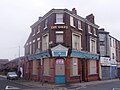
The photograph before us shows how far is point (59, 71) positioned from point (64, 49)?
289 cm

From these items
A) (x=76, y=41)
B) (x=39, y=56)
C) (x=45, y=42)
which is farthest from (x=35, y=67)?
(x=76, y=41)

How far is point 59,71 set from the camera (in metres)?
31.5

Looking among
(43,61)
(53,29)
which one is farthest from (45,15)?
(43,61)

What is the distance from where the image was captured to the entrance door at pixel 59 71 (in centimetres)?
3108

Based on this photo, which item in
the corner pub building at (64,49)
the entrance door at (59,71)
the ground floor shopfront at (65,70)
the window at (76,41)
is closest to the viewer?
the entrance door at (59,71)

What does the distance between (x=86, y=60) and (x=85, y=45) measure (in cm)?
227

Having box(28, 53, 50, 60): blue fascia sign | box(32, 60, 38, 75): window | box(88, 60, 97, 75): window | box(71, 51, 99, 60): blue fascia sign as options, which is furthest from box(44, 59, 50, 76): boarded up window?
box(88, 60, 97, 75): window

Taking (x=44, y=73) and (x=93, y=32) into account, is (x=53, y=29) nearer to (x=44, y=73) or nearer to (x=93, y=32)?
(x=44, y=73)

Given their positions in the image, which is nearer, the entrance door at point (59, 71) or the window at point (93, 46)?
the entrance door at point (59, 71)

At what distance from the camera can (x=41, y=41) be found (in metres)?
36.5

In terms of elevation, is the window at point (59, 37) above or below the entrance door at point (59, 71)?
above

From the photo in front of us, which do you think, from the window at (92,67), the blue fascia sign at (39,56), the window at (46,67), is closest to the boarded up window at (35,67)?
the blue fascia sign at (39,56)

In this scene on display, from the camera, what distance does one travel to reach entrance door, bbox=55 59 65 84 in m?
31.1

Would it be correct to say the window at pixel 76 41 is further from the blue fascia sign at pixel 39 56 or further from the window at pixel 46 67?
the window at pixel 46 67
